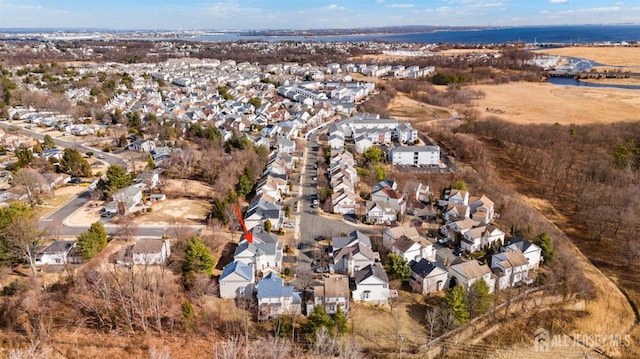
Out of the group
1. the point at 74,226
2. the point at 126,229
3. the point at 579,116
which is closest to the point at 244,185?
the point at 126,229

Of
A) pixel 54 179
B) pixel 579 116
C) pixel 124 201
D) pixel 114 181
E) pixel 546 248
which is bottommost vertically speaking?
pixel 546 248

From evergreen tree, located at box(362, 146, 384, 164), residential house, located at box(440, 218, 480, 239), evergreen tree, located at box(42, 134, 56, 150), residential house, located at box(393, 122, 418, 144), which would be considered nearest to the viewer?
residential house, located at box(440, 218, 480, 239)

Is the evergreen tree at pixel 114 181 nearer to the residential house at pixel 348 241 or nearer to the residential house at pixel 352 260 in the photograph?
the residential house at pixel 348 241

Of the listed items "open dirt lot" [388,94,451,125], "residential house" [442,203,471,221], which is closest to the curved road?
"residential house" [442,203,471,221]

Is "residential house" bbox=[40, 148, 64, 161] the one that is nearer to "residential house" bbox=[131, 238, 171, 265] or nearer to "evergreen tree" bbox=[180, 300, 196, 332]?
"residential house" bbox=[131, 238, 171, 265]

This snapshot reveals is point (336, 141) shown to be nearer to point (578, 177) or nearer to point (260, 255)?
point (578, 177)

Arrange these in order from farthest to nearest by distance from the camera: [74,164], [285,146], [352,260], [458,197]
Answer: [285,146]
[74,164]
[458,197]
[352,260]

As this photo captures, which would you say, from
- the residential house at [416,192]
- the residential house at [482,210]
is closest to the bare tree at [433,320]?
the residential house at [482,210]
